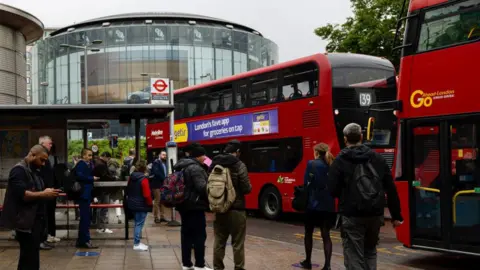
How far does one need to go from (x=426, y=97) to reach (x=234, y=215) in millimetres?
3681

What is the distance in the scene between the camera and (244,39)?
73.1 metres

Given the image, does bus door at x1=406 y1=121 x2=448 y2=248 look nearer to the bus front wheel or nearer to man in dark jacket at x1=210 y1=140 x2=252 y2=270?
man in dark jacket at x1=210 y1=140 x2=252 y2=270

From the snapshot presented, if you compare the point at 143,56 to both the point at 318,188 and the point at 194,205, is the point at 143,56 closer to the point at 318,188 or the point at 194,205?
the point at 318,188

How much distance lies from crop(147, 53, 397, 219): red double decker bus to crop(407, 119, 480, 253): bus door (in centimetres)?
486

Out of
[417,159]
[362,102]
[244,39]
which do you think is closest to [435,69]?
[417,159]

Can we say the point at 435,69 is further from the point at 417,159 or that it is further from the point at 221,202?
the point at 221,202

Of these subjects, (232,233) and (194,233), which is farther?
(194,233)

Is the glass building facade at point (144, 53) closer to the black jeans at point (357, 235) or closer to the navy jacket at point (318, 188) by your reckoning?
the navy jacket at point (318, 188)

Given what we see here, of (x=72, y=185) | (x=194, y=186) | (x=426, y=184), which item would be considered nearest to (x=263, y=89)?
(x=72, y=185)

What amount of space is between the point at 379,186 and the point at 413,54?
13.5 feet

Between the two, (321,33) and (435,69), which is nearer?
(435,69)

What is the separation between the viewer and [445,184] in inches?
Answer: 340

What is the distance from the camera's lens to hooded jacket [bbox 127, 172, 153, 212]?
32.5 feet

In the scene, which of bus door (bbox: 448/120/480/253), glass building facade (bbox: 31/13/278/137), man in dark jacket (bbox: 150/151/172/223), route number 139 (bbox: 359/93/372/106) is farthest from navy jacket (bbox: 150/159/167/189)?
glass building facade (bbox: 31/13/278/137)
